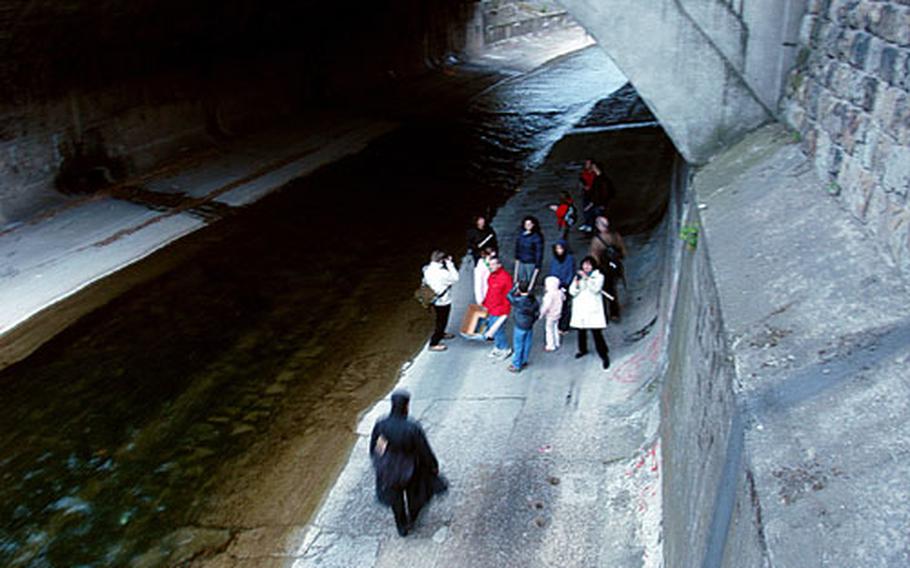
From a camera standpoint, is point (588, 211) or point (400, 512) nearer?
point (400, 512)

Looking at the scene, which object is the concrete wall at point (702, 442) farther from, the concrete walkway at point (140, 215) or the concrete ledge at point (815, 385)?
the concrete walkway at point (140, 215)

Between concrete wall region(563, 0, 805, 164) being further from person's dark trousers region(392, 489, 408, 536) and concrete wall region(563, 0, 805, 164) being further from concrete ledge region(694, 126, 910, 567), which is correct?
person's dark trousers region(392, 489, 408, 536)

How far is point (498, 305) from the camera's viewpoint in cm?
1030

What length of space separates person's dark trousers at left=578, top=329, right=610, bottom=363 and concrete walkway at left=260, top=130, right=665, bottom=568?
0.16m

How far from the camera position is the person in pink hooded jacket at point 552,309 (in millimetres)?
9828

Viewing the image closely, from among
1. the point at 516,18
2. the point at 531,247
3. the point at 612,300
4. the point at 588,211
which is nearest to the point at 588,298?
the point at 612,300

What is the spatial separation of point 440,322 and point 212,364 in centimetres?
316

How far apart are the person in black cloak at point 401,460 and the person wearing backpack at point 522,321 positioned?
288 centimetres

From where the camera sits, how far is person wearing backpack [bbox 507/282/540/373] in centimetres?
966

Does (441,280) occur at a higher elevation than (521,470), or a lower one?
higher

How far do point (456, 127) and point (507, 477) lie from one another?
1672 cm

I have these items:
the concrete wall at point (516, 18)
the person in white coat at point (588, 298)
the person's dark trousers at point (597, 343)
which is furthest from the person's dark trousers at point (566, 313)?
the concrete wall at point (516, 18)

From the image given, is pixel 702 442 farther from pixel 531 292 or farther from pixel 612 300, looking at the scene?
pixel 531 292

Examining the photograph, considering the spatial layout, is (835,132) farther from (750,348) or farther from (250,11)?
(250,11)
